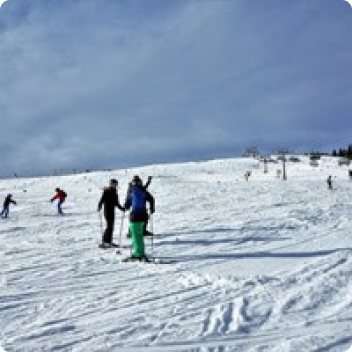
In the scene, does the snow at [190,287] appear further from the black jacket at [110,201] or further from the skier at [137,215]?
the black jacket at [110,201]

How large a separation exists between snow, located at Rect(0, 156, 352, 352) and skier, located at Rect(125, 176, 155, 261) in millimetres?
527

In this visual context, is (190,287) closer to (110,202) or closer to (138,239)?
(138,239)

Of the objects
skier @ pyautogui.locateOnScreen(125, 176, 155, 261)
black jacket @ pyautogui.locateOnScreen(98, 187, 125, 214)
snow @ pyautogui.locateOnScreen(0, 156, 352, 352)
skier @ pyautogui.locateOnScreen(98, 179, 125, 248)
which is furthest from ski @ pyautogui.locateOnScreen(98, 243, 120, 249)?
skier @ pyautogui.locateOnScreen(125, 176, 155, 261)

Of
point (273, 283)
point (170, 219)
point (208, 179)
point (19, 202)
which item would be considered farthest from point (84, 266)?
point (208, 179)

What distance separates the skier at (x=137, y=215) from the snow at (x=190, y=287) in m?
0.53

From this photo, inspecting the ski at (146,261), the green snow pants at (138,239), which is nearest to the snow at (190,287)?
the ski at (146,261)

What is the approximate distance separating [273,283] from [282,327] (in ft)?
8.32

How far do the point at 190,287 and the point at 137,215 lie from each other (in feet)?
11.5

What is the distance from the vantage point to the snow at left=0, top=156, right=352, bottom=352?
8.72 meters

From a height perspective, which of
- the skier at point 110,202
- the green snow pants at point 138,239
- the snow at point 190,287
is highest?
the skier at point 110,202

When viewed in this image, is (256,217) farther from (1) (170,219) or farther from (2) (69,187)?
(2) (69,187)

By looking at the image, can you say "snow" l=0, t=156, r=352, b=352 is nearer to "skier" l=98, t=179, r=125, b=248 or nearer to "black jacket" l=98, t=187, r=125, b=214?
"skier" l=98, t=179, r=125, b=248

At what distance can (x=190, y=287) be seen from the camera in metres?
11.4

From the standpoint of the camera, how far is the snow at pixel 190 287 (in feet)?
28.6
